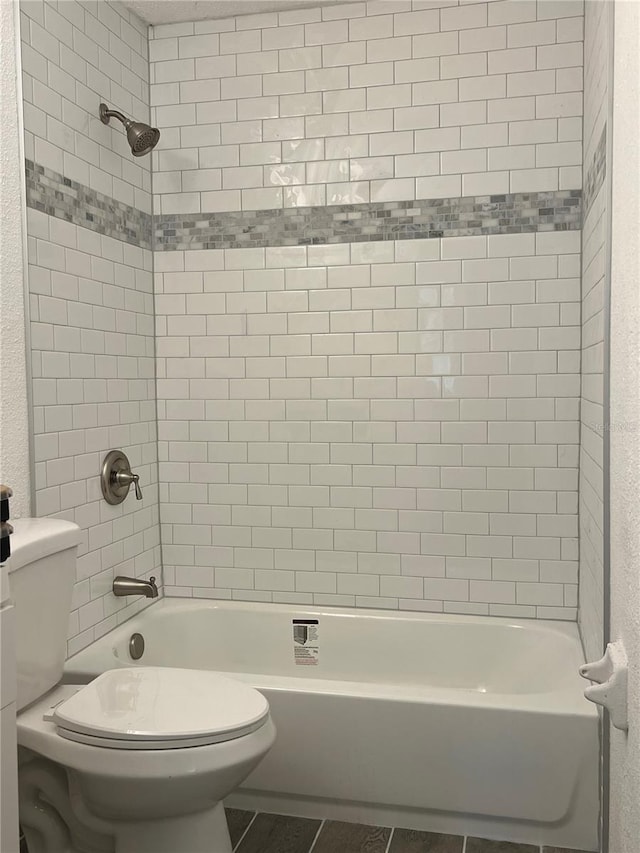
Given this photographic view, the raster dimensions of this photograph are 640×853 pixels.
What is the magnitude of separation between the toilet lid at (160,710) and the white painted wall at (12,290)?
1.94 ft

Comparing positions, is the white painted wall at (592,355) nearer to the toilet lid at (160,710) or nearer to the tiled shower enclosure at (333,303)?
the tiled shower enclosure at (333,303)

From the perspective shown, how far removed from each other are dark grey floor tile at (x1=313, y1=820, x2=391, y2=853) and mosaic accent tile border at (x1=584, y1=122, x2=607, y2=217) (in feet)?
6.62

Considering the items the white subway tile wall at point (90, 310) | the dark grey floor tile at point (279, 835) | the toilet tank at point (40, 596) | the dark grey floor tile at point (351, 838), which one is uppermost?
the white subway tile wall at point (90, 310)

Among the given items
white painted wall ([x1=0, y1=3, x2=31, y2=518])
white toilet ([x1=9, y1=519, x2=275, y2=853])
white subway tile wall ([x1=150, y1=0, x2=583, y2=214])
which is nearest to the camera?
white toilet ([x1=9, y1=519, x2=275, y2=853])

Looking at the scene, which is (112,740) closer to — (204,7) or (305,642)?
(305,642)

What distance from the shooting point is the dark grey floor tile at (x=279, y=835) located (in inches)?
87.4

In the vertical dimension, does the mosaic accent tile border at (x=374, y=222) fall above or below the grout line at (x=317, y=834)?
above

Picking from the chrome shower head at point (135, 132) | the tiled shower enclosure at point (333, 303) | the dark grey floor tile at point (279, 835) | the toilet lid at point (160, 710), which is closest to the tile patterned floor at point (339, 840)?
the dark grey floor tile at point (279, 835)

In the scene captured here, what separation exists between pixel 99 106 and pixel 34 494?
55.8 inches

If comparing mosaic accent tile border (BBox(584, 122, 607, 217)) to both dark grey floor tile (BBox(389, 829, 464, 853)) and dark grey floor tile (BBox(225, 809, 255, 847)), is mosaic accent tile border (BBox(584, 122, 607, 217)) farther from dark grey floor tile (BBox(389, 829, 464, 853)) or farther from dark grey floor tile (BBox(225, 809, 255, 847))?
dark grey floor tile (BBox(225, 809, 255, 847))

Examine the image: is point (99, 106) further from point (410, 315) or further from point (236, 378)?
point (410, 315)

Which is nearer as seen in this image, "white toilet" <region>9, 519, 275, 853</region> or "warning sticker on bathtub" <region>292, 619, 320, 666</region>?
"white toilet" <region>9, 519, 275, 853</region>

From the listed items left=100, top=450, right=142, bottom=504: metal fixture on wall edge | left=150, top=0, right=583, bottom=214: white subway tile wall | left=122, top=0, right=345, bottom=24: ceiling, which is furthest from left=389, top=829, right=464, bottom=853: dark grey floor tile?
left=122, top=0, right=345, bottom=24: ceiling

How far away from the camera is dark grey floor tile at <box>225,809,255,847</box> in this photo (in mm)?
Answer: 2289
